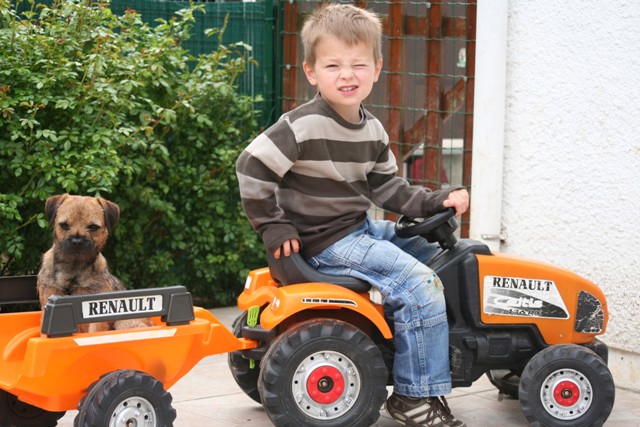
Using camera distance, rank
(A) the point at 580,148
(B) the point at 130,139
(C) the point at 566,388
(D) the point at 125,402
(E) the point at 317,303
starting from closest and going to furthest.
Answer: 1. (D) the point at 125,402
2. (E) the point at 317,303
3. (C) the point at 566,388
4. (A) the point at 580,148
5. (B) the point at 130,139

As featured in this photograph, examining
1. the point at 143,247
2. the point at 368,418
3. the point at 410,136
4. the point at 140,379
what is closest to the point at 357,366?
the point at 368,418

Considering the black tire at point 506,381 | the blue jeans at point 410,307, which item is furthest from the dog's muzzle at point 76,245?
the black tire at point 506,381

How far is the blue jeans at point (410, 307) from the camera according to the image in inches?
159

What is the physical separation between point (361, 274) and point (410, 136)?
275cm

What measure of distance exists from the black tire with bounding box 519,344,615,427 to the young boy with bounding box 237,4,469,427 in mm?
367

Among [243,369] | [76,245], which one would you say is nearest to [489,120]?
[243,369]

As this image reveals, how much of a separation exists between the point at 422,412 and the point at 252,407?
0.99m

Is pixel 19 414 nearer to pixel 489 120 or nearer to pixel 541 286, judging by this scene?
pixel 541 286

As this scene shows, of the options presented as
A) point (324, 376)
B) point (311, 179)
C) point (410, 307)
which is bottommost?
point (324, 376)

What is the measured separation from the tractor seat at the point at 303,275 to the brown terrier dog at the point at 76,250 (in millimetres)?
775

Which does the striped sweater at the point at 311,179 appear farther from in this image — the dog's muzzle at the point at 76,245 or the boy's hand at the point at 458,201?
the dog's muzzle at the point at 76,245

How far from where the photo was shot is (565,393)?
4.18 metres

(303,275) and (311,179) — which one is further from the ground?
(311,179)

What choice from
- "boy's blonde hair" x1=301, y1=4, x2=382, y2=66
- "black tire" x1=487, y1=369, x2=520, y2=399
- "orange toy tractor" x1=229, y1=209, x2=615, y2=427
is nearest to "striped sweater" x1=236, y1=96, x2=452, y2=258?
"orange toy tractor" x1=229, y1=209, x2=615, y2=427
